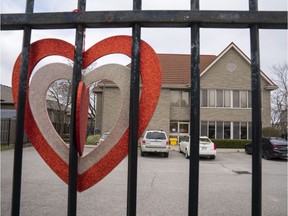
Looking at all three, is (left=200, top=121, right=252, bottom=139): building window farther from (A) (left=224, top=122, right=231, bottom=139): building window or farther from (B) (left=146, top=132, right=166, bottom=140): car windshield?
(B) (left=146, top=132, right=166, bottom=140): car windshield

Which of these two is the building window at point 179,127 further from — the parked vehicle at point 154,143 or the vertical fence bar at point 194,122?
the vertical fence bar at point 194,122

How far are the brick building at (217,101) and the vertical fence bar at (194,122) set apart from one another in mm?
27510

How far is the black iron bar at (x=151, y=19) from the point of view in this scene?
219 cm

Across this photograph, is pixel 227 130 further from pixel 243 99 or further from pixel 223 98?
pixel 243 99

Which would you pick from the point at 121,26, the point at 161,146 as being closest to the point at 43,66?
the point at 121,26

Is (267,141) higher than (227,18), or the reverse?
(227,18)

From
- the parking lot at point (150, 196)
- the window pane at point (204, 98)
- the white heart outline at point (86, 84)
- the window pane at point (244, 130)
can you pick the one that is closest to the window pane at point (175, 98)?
the window pane at point (204, 98)

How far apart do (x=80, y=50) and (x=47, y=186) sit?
25.3 ft

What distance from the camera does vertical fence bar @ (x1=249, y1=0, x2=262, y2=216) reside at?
83.7 inches

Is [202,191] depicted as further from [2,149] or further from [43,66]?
[2,149]

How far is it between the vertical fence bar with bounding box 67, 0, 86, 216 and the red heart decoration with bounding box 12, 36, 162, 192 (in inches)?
3.7

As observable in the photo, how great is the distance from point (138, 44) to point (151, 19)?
0.21 metres

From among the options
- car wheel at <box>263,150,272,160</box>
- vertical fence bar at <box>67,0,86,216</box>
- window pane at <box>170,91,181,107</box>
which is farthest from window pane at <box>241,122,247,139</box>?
vertical fence bar at <box>67,0,86,216</box>

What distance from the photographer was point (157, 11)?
7.29 feet
